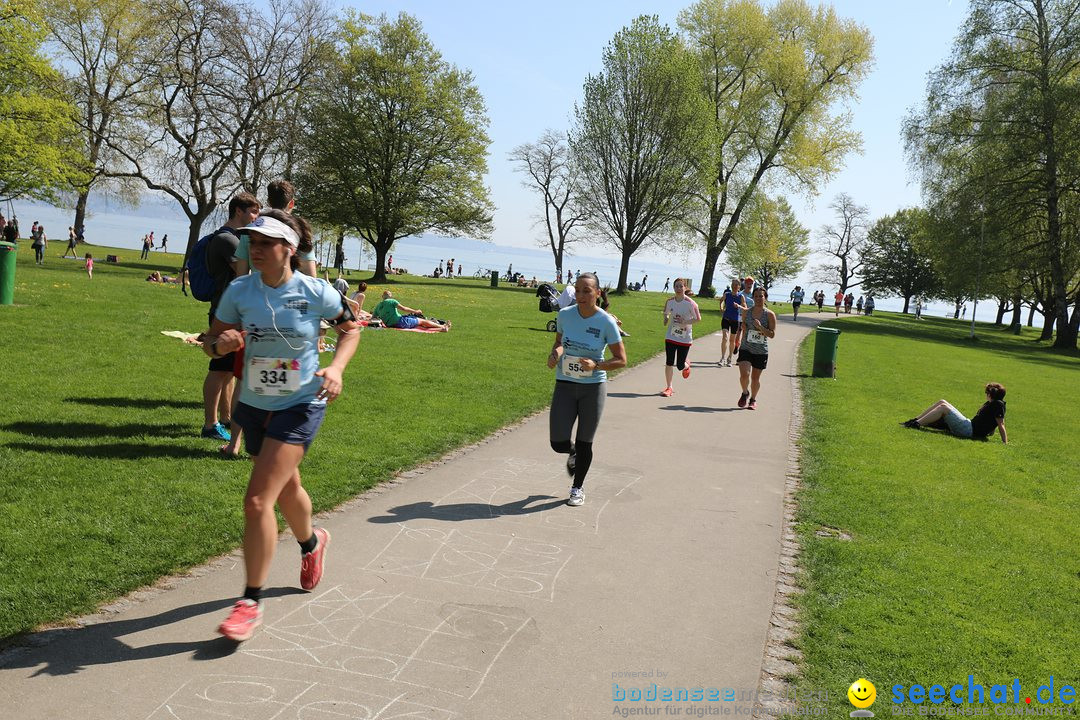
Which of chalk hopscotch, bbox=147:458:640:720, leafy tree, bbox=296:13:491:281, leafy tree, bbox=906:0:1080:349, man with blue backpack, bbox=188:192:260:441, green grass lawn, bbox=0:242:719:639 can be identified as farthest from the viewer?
leafy tree, bbox=296:13:491:281

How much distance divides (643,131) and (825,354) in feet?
95.4

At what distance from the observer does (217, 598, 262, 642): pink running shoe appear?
3875mm

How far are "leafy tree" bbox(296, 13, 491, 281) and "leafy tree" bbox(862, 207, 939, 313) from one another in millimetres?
55610

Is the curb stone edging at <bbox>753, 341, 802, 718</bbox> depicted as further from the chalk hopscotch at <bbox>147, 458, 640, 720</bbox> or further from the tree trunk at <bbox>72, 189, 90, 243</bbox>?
the tree trunk at <bbox>72, 189, 90, 243</bbox>

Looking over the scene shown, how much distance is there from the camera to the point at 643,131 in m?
44.4

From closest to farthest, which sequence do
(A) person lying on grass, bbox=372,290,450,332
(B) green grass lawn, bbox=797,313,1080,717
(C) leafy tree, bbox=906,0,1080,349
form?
1. (B) green grass lawn, bbox=797,313,1080,717
2. (A) person lying on grass, bbox=372,290,450,332
3. (C) leafy tree, bbox=906,0,1080,349

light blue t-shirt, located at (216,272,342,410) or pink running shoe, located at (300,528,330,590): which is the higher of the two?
light blue t-shirt, located at (216,272,342,410)

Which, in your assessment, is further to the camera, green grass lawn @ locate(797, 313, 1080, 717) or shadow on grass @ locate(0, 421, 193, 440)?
shadow on grass @ locate(0, 421, 193, 440)

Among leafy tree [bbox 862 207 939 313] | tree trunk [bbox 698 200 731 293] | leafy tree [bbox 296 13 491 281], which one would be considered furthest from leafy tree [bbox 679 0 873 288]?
leafy tree [bbox 862 207 939 313]

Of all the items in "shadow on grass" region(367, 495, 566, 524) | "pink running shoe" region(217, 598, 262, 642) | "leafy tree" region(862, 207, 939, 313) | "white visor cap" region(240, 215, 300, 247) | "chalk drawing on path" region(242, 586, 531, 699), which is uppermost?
"leafy tree" region(862, 207, 939, 313)

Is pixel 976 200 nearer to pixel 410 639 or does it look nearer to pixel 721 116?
pixel 721 116

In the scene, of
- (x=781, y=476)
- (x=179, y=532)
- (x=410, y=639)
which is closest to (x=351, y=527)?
(x=179, y=532)

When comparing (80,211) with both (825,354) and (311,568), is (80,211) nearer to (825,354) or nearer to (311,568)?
(825,354)

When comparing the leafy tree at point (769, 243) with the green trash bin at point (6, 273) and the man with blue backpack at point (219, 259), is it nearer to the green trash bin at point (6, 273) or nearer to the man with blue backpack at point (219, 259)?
the green trash bin at point (6, 273)
